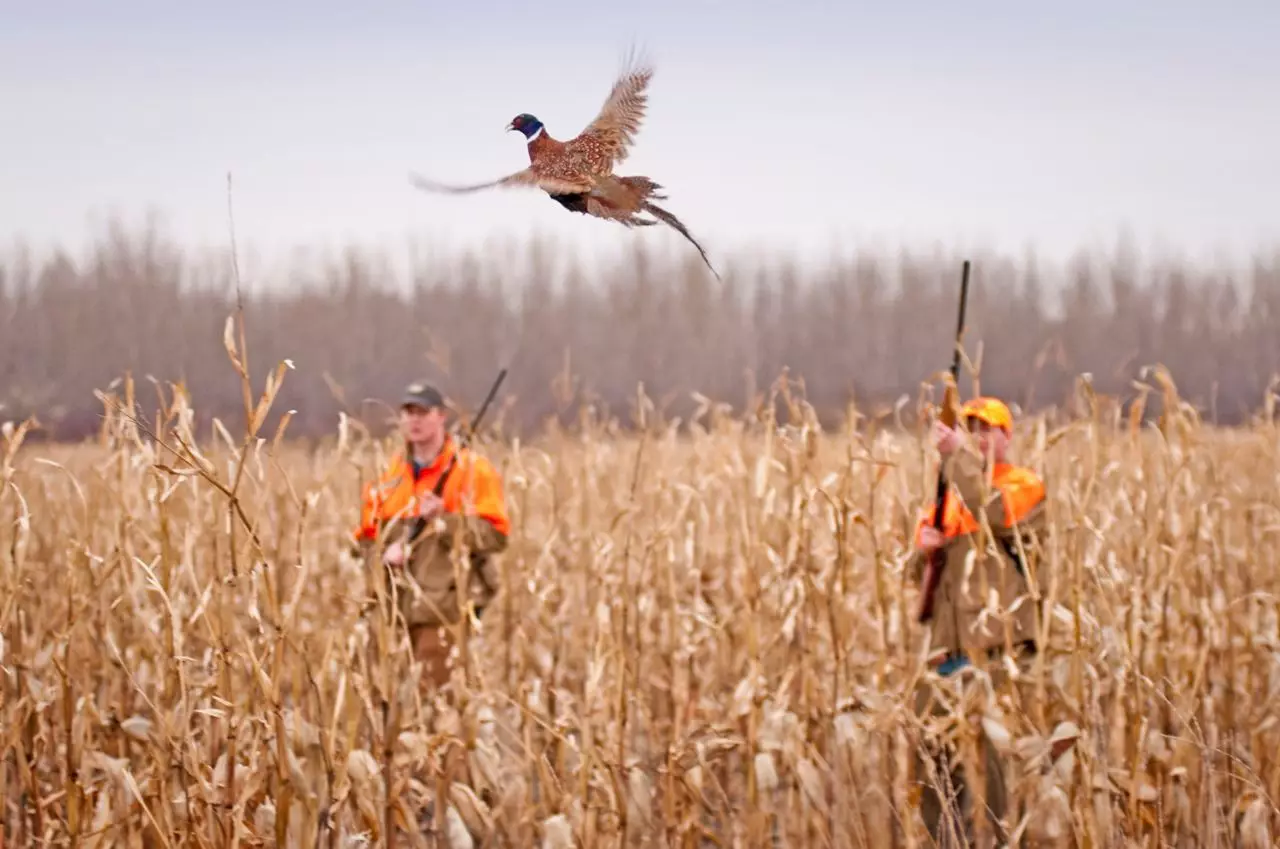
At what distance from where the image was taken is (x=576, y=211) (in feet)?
3.80

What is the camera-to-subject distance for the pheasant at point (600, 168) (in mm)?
1087

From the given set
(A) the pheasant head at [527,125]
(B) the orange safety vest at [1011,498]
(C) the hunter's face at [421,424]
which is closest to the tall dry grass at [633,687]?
(B) the orange safety vest at [1011,498]

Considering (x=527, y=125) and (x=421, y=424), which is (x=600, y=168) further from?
(x=421, y=424)

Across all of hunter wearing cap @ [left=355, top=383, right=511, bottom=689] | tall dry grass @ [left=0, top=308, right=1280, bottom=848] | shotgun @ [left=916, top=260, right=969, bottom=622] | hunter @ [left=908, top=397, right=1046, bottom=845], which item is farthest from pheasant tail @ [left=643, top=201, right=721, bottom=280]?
hunter wearing cap @ [left=355, top=383, right=511, bottom=689]

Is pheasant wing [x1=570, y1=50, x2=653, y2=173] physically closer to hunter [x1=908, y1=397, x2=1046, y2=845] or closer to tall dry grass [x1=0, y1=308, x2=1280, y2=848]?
tall dry grass [x1=0, y1=308, x2=1280, y2=848]

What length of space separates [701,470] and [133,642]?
3382 mm

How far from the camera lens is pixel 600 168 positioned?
4.07ft

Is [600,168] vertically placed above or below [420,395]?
above

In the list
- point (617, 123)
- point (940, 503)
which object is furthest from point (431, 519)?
point (617, 123)

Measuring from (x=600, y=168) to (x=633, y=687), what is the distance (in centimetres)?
241

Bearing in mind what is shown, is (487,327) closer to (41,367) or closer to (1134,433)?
(41,367)

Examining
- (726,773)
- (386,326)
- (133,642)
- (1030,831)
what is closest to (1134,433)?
(1030,831)

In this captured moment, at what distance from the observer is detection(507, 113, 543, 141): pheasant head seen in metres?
1.30

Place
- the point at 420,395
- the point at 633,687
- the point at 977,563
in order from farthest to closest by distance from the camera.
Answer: the point at 420,395
the point at 977,563
the point at 633,687
